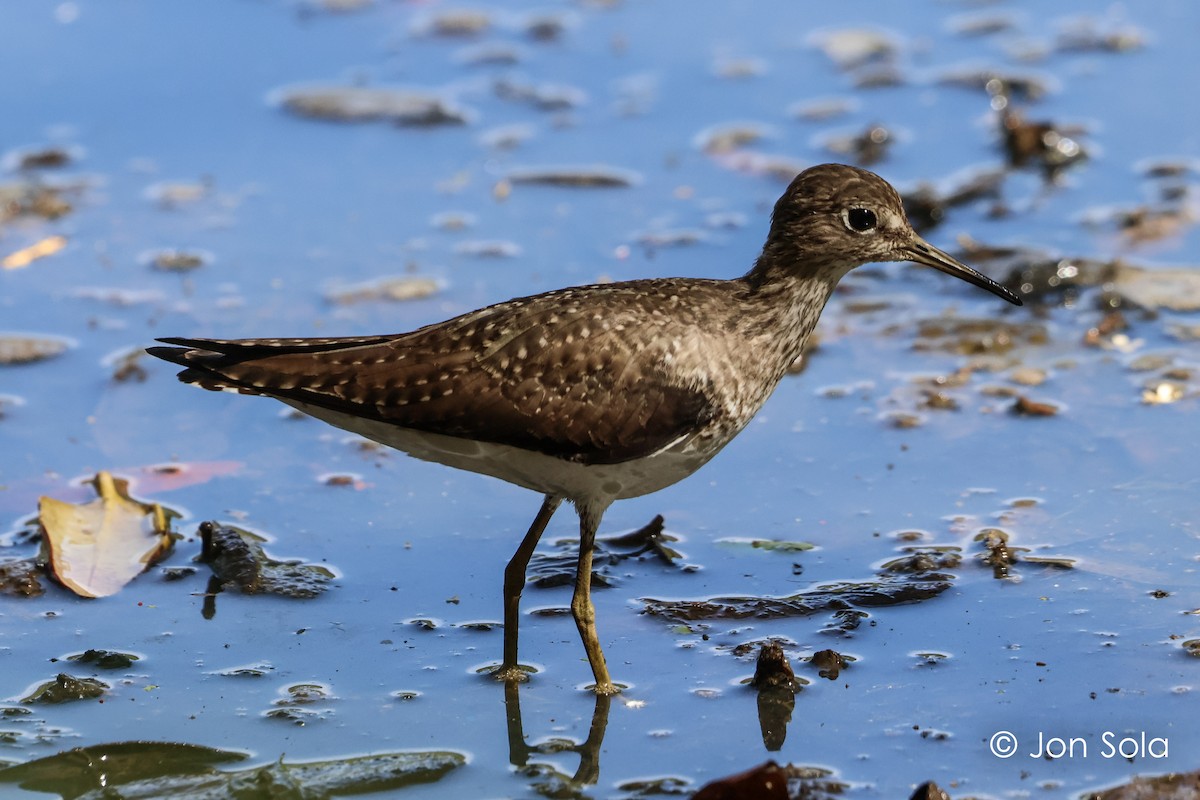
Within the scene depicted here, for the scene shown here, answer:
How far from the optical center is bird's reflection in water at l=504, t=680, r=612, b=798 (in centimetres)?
596

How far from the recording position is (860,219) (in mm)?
7008

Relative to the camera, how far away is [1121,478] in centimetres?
795

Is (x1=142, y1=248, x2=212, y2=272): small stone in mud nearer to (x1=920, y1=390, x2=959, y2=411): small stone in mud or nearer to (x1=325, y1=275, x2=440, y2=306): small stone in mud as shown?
(x1=325, y1=275, x2=440, y2=306): small stone in mud

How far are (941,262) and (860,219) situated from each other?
45 centimetres

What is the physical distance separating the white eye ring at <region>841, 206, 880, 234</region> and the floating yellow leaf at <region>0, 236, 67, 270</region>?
551 cm

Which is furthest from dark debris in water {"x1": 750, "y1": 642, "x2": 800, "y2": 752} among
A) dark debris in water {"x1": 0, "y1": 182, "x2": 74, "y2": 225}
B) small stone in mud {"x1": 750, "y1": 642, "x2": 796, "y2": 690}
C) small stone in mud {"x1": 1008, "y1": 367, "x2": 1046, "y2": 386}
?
dark debris in water {"x1": 0, "y1": 182, "x2": 74, "y2": 225}

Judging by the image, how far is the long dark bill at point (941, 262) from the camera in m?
7.16

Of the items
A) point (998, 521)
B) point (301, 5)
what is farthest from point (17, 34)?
point (998, 521)

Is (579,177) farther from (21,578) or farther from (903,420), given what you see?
(21,578)

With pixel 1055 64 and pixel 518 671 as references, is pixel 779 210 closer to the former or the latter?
pixel 518 671

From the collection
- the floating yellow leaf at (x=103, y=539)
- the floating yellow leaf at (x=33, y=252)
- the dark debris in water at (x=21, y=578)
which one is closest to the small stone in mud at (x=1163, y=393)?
the floating yellow leaf at (x=103, y=539)

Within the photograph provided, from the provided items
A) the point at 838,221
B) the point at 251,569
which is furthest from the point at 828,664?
the point at 251,569

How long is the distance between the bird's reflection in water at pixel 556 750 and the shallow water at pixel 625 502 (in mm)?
20

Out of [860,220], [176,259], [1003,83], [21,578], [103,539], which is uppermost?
[1003,83]
